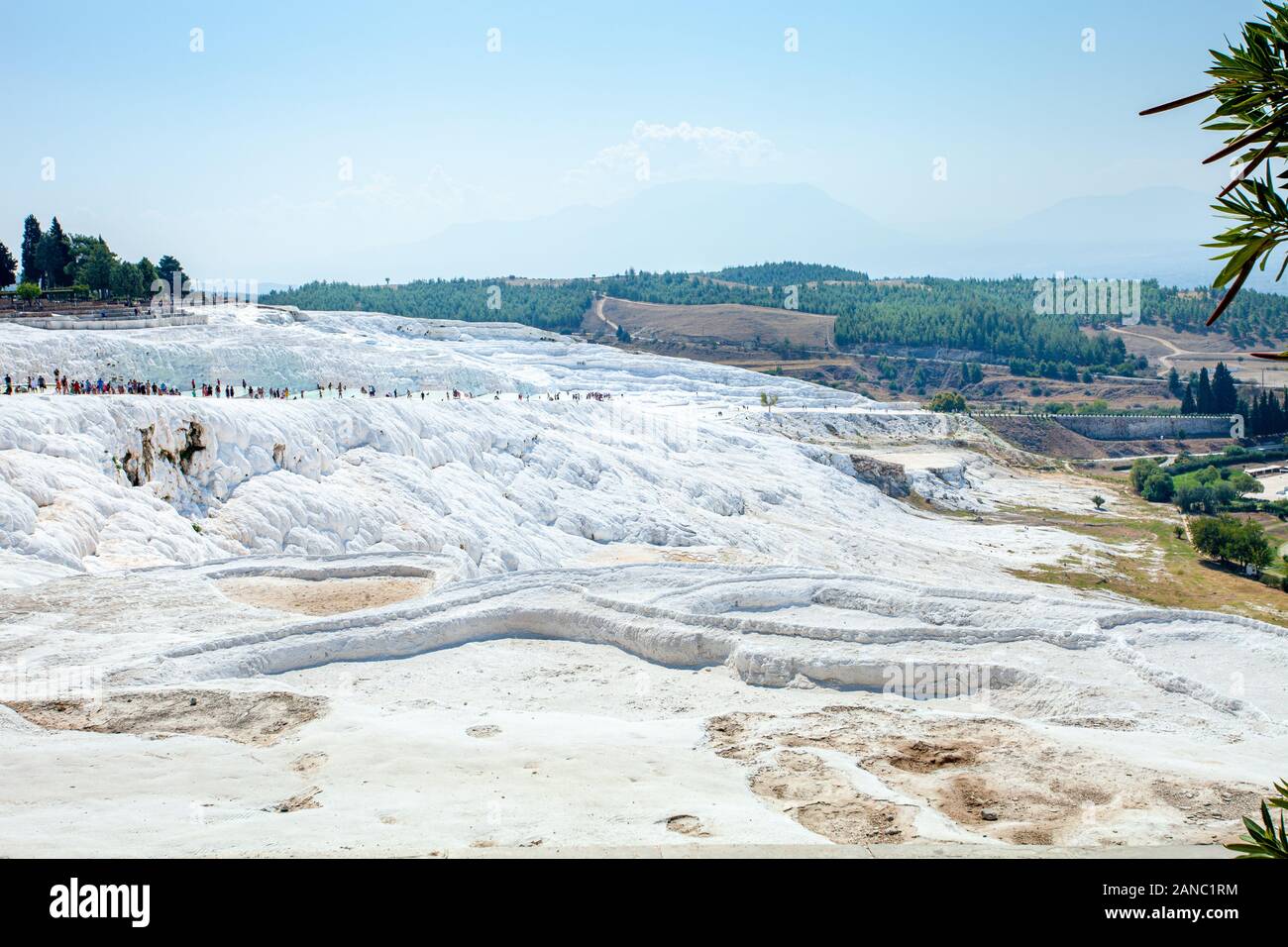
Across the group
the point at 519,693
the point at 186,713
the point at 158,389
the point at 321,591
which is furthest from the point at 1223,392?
the point at 186,713

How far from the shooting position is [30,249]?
6034cm

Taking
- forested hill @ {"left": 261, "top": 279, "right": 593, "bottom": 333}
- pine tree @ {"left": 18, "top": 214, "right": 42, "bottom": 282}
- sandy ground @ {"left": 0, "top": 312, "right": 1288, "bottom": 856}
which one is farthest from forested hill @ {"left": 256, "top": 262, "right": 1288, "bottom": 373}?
sandy ground @ {"left": 0, "top": 312, "right": 1288, "bottom": 856}

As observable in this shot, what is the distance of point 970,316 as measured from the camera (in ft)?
402

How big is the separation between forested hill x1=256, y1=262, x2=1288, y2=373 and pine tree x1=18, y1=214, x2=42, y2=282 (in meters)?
49.9

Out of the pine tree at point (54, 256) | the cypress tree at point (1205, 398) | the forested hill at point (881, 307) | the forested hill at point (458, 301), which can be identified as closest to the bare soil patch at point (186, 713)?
the pine tree at point (54, 256)

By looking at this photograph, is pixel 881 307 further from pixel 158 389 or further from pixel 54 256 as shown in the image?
pixel 158 389

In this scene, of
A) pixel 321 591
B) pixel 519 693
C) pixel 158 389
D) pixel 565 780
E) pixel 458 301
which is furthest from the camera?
pixel 458 301

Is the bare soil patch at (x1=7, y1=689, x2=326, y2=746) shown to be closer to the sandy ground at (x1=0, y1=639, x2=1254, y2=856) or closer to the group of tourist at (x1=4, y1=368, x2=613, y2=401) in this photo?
the sandy ground at (x1=0, y1=639, x2=1254, y2=856)

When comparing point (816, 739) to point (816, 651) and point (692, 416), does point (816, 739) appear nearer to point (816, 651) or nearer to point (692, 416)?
point (816, 651)

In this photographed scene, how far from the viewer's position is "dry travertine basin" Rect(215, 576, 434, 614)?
1303 centimetres

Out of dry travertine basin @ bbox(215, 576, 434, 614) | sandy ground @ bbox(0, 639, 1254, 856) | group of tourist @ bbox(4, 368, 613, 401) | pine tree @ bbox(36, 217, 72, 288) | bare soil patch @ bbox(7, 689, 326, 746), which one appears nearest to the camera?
sandy ground @ bbox(0, 639, 1254, 856)

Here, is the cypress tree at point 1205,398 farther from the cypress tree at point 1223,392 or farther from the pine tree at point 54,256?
the pine tree at point 54,256

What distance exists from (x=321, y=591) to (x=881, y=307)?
126268 millimetres
